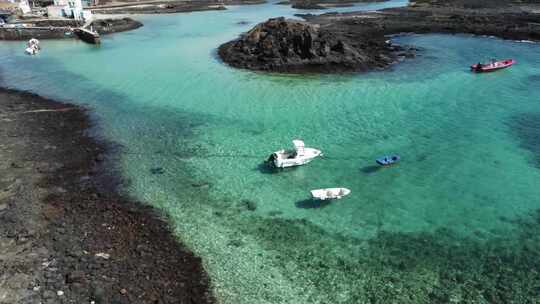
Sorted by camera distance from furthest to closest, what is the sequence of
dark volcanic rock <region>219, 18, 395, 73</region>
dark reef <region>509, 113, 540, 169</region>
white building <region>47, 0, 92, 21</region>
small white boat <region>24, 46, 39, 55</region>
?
white building <region>47, 0, 92, 21</region>, small white boat <region>24, 46, 39, 55</region>, dark volcanic rock <region>219, 18, 395, 73</region>, dark reef <region>509, 113, 540, 169</region>

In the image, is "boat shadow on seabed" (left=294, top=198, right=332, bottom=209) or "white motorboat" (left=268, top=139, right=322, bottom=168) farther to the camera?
"white motorboat" (left=268, top=139, right=322, bottom=168)

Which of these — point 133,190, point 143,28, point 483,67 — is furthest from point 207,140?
point 143,28

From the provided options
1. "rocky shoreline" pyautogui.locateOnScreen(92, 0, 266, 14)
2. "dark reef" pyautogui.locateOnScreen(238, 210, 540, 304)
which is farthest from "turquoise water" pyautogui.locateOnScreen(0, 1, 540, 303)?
"rocky shoreline" pyautogui.locateOnScreen(92, 0, 266, 14)

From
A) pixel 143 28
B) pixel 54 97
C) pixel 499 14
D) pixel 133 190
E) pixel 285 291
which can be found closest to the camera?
pixel 285 291

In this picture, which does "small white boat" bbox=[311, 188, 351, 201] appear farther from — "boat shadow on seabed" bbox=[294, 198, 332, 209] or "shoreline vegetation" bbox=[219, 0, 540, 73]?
"shoreline vegetation" bbox=[219, 0, 540, 73]

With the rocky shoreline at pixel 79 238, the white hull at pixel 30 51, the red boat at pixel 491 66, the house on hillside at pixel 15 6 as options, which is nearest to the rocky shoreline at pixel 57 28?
the house on hillside at pixel 15 6

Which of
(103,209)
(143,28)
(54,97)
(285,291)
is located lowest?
(285,291)

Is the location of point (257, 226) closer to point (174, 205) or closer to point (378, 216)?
point (174, 205)
